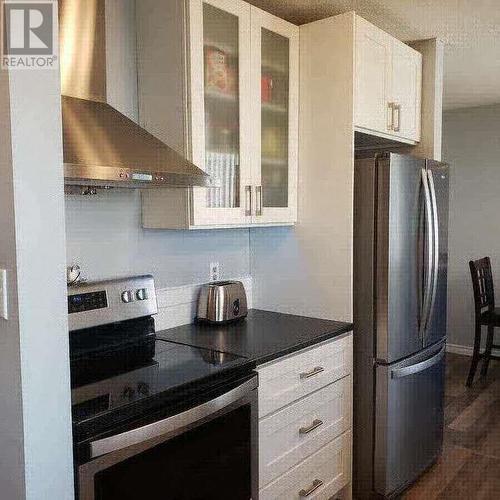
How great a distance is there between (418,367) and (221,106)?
1.51m

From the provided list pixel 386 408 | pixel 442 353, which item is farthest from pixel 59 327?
pixel 442 353

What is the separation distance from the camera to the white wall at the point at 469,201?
14.6 feet

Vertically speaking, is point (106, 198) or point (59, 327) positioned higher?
point (106, 198)

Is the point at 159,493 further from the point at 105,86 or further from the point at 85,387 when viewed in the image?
the point at 105,86

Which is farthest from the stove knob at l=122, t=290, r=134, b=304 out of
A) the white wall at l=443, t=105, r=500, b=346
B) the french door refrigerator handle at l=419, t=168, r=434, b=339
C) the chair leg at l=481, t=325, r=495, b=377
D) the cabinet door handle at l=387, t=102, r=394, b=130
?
the white wall at l=443, t=105, r=500, b=346

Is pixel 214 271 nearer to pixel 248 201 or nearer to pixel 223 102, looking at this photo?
pixel 248 201

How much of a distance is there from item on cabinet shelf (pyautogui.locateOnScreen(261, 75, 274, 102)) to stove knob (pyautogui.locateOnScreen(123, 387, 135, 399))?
4.54 feet

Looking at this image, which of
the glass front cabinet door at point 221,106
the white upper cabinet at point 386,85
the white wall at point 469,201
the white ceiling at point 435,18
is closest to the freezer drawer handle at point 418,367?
the glass front cabinet door at point 221,106

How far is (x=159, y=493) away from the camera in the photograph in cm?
148

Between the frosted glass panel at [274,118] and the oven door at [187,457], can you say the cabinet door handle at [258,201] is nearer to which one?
the frosted glass panel at [274,118]

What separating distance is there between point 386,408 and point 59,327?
1.61m

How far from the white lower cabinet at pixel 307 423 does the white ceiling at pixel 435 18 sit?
1.51 m

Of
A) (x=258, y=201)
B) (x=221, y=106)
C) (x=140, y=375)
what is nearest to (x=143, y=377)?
(x=140, y=375)

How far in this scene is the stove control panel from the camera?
5.88ft
